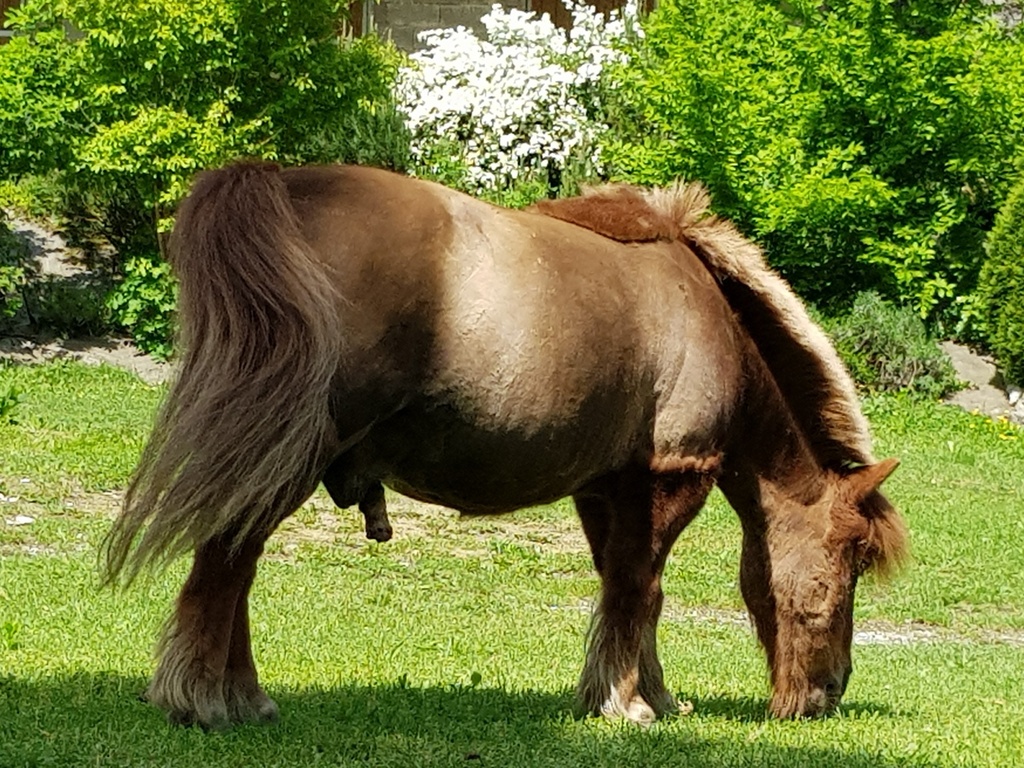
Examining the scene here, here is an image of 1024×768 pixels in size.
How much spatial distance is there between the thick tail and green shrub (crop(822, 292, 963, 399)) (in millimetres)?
11211

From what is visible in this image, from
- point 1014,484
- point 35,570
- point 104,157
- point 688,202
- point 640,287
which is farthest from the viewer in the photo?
point 104,157

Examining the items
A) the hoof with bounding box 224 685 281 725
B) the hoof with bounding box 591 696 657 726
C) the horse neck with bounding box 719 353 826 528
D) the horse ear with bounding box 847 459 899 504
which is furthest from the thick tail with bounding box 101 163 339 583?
the horse ear with bounding box 847 459 899 504

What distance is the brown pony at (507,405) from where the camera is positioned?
4.75m

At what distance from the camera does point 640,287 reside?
579 centimetres

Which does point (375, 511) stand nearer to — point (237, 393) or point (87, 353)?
point (237, 393)

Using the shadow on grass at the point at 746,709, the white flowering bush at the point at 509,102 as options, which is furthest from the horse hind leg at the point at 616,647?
the white flowering bush at the point at 509,102

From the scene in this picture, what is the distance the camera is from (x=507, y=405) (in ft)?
17.1

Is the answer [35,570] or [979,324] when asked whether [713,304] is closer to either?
[35,570]

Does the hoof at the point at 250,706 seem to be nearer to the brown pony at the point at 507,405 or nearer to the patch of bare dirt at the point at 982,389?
the brown pony at the point at 507,405

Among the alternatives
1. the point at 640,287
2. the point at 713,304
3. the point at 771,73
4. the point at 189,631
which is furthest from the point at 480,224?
the point at 771,73

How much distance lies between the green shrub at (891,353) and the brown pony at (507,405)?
929 cm

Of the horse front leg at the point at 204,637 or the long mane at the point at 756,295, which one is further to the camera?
the long mane at the point at 756,295

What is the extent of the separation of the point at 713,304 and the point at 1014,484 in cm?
787

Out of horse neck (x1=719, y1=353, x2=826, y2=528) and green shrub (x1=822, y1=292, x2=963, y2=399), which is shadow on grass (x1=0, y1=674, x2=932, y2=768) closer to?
horse neck (x1=719, y1=353, x2=826, y2=528)
